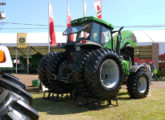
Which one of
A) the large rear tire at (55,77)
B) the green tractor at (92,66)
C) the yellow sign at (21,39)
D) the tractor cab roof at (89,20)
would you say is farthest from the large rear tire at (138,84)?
the yellow sign at (21,39)

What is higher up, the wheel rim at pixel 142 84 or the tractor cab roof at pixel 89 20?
the tractor cab roof at pixel 89 20

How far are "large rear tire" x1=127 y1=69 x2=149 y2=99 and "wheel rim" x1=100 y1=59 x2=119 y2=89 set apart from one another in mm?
1566

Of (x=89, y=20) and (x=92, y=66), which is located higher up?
(x=89, y=20)

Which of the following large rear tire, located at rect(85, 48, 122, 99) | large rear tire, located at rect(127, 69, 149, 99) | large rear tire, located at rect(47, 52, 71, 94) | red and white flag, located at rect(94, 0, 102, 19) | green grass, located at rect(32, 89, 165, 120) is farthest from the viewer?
red and white flag, located at rect(94, 0, 102, 19)

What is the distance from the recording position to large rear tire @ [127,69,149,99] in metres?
6.98

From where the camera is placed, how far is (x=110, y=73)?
5.86m

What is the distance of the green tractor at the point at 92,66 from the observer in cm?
514

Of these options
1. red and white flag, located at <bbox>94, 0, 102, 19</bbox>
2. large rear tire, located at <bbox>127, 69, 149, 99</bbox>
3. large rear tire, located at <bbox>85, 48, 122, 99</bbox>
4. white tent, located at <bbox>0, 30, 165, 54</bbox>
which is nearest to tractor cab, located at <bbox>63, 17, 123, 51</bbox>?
large rear tire, located at <bbox>85, 48, 122, 99</bbox>

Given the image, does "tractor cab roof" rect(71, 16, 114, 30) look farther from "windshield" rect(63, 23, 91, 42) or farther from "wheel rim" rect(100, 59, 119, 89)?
"wheel rim" rect(100, 59, 119, 89)

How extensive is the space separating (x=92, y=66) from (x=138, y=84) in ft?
9.54

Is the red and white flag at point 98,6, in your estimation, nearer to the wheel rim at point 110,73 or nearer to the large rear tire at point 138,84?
the large rear tire at point 138,84

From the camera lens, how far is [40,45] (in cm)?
2572

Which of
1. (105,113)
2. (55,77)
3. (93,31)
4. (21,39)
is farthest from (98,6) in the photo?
(21,39)

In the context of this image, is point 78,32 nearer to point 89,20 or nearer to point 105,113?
point 89,20
